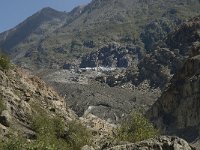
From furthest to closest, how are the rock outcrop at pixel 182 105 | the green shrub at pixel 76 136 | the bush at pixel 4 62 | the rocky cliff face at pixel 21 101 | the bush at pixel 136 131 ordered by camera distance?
the rock outcrop at pixel 182 105
the bush at pixel 4 62
the bush at pixel 136 131
the green shrub at pixel 76 136
the rocky cliff face at pixel 21 101

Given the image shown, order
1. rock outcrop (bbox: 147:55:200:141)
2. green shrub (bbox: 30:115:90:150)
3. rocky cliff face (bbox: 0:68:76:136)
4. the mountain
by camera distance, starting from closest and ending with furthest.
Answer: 1. rocky cliff face (bbox: 0:68:76:136)
2. green shrub (bbox: 30:115:90:150)
3. rock outcrop (bbox: 147:55:200:141)
4. the mountain

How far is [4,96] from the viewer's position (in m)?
69.4

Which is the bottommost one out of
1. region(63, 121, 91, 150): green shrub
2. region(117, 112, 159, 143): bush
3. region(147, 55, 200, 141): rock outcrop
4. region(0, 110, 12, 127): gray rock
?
region(147, 55, 200, 141): rock outcrop

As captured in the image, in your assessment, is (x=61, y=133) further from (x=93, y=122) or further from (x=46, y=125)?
(x=93, y=122)

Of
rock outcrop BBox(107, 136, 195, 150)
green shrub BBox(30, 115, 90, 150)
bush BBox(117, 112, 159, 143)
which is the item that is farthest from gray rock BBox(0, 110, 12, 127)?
rock outcrop BBox(107, 136, 195, 150)

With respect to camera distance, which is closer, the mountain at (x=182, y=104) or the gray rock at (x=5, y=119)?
the gray rock at (x=5, y=119)

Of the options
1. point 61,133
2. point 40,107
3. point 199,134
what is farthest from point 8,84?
point 199,134

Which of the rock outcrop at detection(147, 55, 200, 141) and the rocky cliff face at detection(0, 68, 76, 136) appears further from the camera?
the rock outcrop at detection(147, 55, 200, 141)

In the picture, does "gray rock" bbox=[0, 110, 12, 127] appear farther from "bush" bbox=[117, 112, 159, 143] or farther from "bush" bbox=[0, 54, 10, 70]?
"bush" bbox=[0, 54, 10, 70]

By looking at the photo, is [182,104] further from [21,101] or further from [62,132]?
[21,101]

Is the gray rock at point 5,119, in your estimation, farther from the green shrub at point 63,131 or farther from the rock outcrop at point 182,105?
the rock outcrop at point 182,105

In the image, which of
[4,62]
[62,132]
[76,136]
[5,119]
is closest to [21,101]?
[62,132]

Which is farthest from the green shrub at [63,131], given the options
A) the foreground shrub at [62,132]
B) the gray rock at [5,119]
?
the gray rock at [5,119]

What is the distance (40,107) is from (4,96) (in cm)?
849
